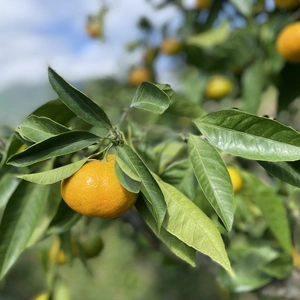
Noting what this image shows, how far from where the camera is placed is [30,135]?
51 centimetres

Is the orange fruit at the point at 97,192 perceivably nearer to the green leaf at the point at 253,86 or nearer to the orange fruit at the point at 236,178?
the orange fruit at the point at 236,178

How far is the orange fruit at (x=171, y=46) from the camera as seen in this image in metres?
1.51

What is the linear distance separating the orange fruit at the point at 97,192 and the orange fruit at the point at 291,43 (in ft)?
2.00

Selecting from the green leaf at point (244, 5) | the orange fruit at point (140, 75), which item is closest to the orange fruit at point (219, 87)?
the orange fruit at point (140, 75)

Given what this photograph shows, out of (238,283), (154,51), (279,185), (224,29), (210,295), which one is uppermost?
(224,29)

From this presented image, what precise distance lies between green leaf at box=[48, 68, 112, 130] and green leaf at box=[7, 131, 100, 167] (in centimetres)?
3

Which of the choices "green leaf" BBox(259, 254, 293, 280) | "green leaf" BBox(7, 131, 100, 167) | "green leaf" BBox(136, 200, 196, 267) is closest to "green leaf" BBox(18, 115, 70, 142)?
"green leaf" BBox(7, 131, 100, 167)

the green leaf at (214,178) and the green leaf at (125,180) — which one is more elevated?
the green leaf at (125,180)

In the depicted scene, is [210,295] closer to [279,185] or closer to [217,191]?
[279,185]

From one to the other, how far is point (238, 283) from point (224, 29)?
743 millimetres

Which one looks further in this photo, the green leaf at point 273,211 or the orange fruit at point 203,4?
the orange fruit at point 203,4

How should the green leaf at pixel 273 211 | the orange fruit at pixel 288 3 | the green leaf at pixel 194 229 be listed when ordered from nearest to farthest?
the green leaf at pixel 194 229 < the green leaf at pixel 273 211 < the orange fruit at pixel 288 3

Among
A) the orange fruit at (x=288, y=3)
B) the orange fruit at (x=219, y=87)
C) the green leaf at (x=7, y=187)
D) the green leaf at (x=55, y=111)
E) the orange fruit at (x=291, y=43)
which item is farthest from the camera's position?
the orange fruit at (x=219, y=87)

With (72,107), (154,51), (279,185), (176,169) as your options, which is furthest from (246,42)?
(72,107)
